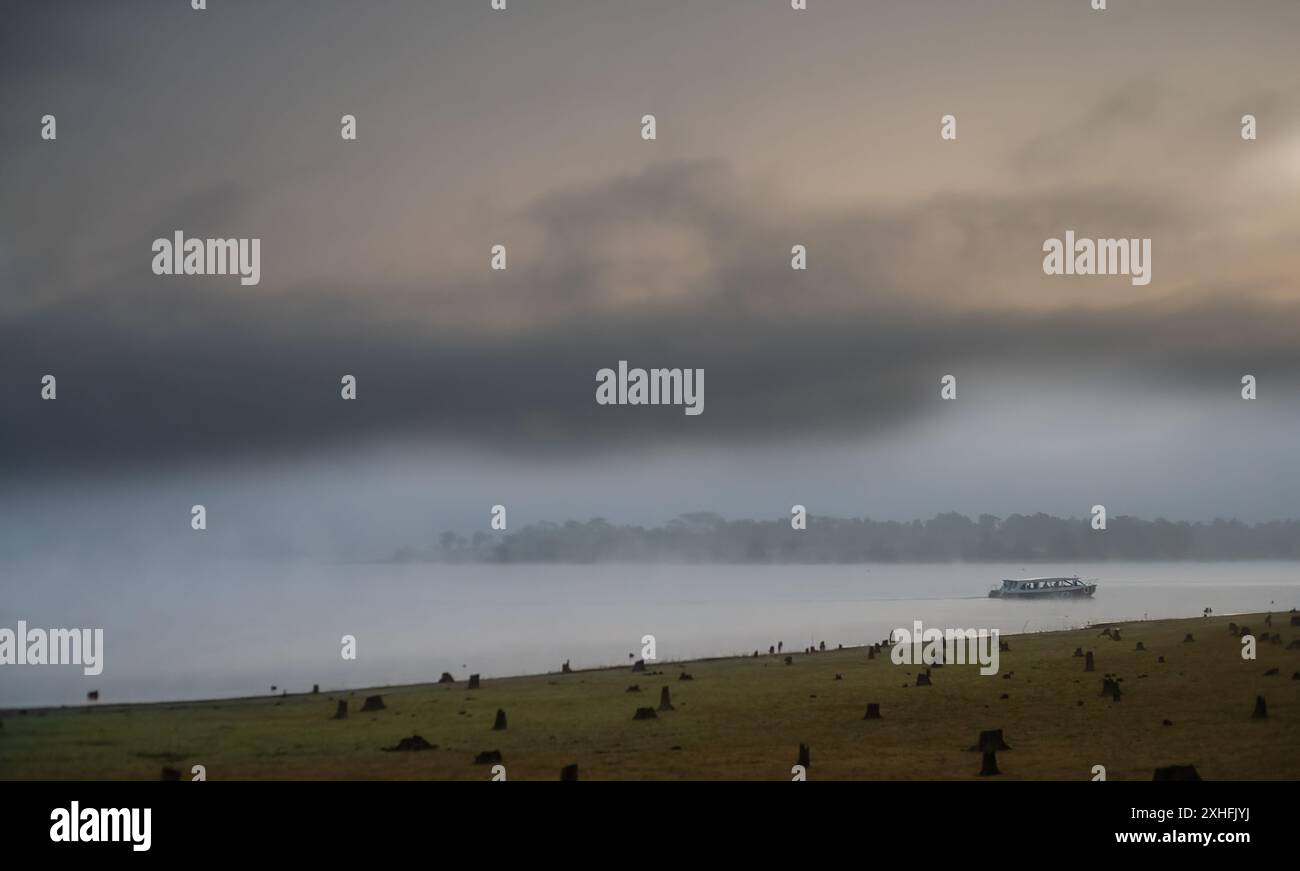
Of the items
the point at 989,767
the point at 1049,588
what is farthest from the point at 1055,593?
the point at 989,767

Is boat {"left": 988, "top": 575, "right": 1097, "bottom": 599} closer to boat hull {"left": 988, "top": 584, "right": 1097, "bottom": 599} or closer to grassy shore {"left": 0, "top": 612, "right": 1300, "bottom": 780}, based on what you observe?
boat hull {"left": 988, "top": 584, "right": 1097, "bottom": 599}

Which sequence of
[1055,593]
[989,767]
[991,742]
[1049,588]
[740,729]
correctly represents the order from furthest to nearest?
1. [1055,593]
2. [1049,588]
3. [740,729]
4. [991,742]
5. [989,767]

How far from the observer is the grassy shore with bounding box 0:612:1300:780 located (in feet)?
99.7

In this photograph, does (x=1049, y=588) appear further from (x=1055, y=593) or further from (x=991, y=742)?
(x=991, y=742)

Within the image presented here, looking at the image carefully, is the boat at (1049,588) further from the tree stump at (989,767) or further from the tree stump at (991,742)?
the tree stump at (989,767)

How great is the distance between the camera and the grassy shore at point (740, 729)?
30.4 meters

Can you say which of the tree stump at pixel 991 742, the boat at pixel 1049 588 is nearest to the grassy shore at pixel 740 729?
the tree stump at pixel 991 742

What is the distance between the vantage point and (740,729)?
3450cm

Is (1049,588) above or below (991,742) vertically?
above

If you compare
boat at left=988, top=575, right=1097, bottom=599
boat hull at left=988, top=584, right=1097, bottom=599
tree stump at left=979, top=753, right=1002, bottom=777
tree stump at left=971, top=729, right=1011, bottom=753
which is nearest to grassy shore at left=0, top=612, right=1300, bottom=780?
tree stump at left=971, top=729, right=1011, bottom=753
